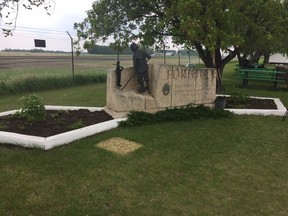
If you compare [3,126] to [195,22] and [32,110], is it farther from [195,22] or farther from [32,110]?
[195,22]

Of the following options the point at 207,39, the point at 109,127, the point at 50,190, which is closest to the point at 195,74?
the point at 207,39

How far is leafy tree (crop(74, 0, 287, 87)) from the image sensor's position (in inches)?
376

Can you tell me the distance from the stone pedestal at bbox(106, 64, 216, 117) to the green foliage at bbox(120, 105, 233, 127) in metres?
0.23

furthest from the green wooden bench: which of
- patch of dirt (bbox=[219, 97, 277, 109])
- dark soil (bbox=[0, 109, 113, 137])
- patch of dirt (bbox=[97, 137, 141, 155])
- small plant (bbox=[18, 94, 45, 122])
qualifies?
small plant (bbox=[18, 94, 45, 122])

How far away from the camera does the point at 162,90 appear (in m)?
8.06

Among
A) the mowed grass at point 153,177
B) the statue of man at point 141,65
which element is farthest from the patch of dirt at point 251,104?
the statue of man at point 141,65

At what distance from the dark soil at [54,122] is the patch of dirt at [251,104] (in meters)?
4.10

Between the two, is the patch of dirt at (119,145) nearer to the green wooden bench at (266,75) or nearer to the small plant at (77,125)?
the small plant at (77,125)

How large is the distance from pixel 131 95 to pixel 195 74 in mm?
2075

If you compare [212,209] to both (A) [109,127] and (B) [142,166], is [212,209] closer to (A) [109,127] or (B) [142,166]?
(B) [142,166]

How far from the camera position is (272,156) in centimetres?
607

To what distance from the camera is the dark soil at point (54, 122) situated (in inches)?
252

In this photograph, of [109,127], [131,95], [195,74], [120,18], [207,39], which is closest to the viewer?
[109,127]

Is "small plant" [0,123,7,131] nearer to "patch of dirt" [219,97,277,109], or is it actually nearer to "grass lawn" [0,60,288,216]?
"grass lawn" [0,60,288,216]
